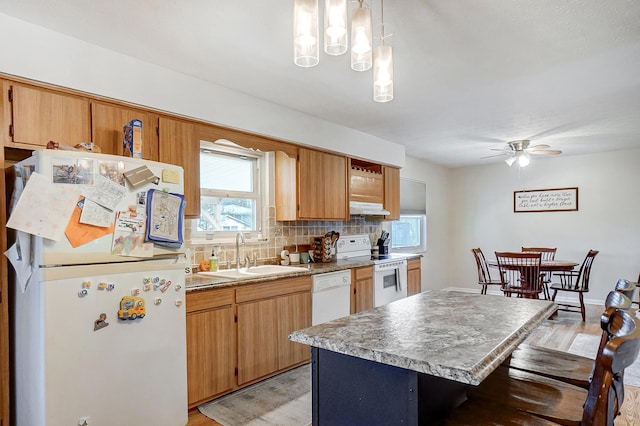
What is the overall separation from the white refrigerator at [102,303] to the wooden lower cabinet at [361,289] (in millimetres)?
1953

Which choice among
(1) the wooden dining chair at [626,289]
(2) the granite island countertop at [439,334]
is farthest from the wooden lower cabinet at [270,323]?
(1) the wooden dining chair at [626,289]

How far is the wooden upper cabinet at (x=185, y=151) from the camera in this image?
2.62 m

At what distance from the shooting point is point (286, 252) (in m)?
3.77

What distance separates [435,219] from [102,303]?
5.74 metres

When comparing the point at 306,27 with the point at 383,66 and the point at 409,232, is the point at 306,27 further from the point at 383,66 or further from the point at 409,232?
the point at 409,232

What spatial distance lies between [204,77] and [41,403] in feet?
7.09

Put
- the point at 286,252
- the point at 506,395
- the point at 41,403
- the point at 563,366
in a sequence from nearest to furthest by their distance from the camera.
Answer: the point at 506,395 → the point at 563,366 → the point at 41,403 → the point at 286,252

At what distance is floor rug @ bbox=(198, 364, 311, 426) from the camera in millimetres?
2408

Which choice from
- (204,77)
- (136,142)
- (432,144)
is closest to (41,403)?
(136,142)

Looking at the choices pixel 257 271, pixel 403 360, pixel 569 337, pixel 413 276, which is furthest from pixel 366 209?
pixel 403 360

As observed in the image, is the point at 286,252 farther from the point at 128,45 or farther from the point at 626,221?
the point at 626,221

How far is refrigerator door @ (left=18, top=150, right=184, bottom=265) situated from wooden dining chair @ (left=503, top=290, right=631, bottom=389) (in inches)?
74.5

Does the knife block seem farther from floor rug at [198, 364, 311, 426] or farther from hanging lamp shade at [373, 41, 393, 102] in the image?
hanging lamp shade at [373, 41, 393, 102]

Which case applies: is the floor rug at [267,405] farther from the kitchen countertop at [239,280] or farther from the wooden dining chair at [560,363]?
the wooden dining chair at [560,363]
